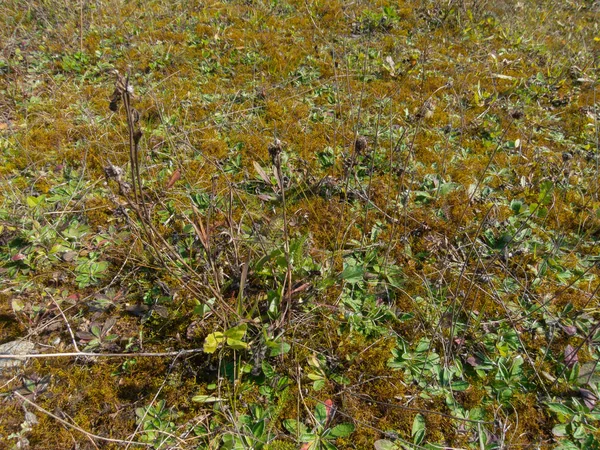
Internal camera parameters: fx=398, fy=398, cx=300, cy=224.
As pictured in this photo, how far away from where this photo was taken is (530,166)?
310 cm

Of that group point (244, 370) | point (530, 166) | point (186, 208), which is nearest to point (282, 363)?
point (244, 370)

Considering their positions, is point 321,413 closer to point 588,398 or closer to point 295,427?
point 295,427

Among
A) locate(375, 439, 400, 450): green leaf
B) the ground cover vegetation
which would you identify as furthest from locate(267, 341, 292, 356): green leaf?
locate(375, 439, 400, 450): green leaf

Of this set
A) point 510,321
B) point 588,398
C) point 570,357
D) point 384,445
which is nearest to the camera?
point 384,445

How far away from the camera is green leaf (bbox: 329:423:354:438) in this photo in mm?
1802

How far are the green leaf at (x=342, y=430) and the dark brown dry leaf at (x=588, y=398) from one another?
1.14 m

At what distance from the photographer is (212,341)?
1.83 m

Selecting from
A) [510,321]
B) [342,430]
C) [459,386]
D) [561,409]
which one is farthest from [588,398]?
[342,430]

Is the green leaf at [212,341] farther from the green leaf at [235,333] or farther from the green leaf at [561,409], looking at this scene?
the green leaf at [561,409]

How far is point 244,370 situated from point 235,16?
4.33m

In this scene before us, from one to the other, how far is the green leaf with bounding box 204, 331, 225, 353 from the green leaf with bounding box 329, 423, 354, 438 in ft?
2.16

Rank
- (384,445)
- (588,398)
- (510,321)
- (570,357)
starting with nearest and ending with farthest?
(384,445) < (588,398) < (570,357) < (510,321)

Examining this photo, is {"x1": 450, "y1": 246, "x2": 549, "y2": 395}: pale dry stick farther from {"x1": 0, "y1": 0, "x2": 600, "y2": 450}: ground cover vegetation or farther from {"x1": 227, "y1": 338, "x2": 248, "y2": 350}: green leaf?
{"x1": 227, "y1": 338, "x2": 248, "y2": 350}: green leaf

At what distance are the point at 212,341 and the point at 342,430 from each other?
0.72 metres
